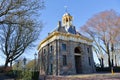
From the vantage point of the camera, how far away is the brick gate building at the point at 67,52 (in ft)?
106

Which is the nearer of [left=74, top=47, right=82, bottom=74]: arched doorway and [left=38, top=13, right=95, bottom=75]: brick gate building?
[left=38, top=13, right=95, bottom=75]: brick gate building

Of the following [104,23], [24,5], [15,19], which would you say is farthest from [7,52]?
[104,23]

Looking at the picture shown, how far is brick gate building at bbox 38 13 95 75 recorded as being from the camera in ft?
106

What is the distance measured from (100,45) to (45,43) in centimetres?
1410

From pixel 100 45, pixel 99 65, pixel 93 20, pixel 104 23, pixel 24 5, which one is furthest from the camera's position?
pixel 99 65

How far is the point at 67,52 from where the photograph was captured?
33688 mm

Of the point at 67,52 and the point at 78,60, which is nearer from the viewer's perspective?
the point at 67,52

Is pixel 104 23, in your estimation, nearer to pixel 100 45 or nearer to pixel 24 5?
pixel 100 45

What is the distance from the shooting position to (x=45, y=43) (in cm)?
3941

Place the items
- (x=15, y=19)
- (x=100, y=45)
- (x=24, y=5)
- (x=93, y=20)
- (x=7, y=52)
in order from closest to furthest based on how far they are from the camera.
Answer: (x=24, y=5) < (x=15, y=19) < (x=7, y=52) < (x=93, y=20) < (x=100, y=45)

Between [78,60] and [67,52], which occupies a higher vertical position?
[67,52]

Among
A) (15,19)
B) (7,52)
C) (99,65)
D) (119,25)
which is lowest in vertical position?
(99,65)

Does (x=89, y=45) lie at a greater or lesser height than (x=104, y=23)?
lesser

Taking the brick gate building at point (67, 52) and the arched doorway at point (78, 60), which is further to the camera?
the arched doorway at point (78, 60)
